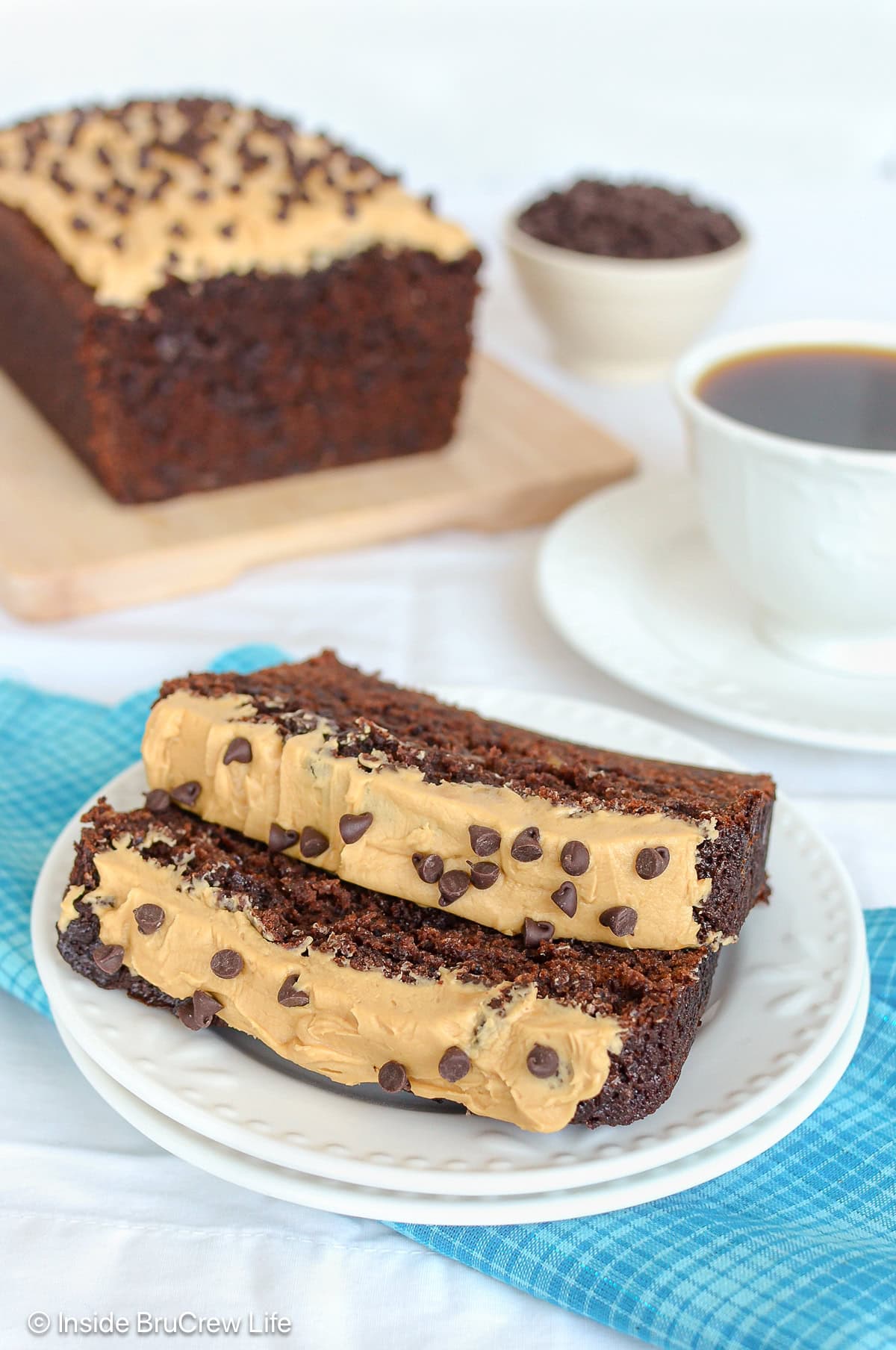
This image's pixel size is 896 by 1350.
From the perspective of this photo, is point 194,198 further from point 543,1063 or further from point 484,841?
point 543,1063

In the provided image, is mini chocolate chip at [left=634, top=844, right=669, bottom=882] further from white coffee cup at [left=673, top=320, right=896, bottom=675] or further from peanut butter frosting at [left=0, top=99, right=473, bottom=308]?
peanut butter frosting at [left=0, top=99, right=473, bottom=308]

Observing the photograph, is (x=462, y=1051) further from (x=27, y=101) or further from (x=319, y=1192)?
(x=27, y=101)

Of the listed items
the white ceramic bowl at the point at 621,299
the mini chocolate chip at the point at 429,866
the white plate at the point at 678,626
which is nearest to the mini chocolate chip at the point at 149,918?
the mini chocolate chip at the point at 429,866

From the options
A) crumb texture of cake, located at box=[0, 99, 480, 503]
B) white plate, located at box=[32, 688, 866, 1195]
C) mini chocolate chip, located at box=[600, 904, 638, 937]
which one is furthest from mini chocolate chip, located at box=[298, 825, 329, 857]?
crumb texture of cake, located at box=[0, 99, 480, 503]

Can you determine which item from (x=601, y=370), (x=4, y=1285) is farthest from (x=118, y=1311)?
(x=601, y=370)

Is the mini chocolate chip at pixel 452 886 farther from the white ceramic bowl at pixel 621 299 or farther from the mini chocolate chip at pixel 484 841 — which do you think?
the white ceramic bowl at pixel 621 299

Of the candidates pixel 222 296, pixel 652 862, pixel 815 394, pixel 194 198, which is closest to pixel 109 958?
pixel 652 862

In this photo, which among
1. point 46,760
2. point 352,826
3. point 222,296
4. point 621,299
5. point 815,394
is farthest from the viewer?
point 621,299
